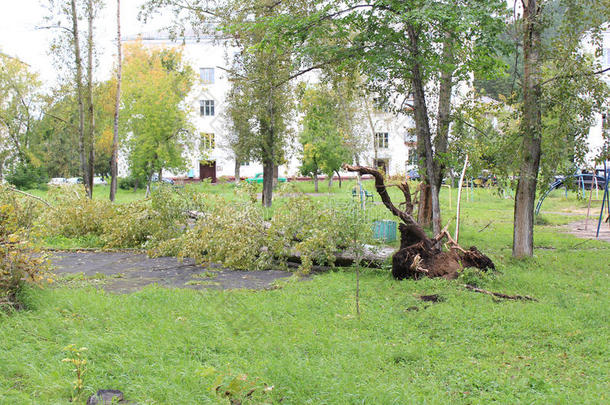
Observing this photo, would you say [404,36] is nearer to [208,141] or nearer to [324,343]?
[324,343]

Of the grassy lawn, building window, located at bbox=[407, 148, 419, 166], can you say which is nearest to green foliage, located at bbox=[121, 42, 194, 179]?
building window, located at bbox=[407, 148, 419, 166]

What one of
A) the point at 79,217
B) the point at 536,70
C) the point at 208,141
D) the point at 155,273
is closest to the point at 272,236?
the point at 155,273

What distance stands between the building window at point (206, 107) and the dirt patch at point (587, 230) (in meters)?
36.6

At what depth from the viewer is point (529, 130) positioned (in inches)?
352

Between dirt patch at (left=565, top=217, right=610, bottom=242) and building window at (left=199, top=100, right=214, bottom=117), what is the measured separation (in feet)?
120

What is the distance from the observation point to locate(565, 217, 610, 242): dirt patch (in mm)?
13195

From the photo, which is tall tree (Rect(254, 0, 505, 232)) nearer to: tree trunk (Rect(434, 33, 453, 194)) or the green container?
tree trunk (Rect(434, 33, 453, 194))

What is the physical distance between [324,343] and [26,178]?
37.0m

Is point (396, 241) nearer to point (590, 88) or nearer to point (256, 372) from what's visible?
point (590, 88)

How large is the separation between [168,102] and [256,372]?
3051 centimetres

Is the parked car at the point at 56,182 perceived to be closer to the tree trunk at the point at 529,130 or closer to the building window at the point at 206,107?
the tree trunk at the point at 529,130

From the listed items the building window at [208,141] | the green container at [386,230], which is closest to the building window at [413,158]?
the green container at [386,230]

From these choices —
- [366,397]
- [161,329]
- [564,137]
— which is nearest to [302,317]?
[161,329]

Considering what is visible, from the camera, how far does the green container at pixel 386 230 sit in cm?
1164
